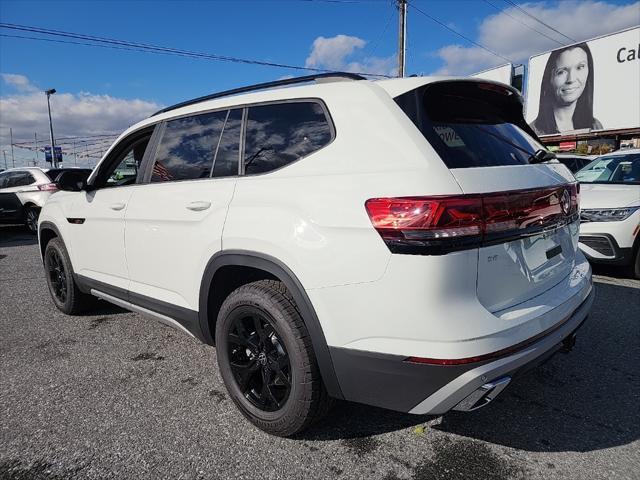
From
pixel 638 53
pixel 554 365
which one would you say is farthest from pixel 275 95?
pixel 638 53

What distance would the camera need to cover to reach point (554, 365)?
311 centimetres

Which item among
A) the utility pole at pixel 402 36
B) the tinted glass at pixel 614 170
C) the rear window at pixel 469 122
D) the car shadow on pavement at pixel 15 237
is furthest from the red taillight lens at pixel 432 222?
the utility pole at pixel 402 36

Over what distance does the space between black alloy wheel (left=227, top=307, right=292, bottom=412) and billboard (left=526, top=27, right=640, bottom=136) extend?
25.9 metres

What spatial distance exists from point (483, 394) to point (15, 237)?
40.2 ft

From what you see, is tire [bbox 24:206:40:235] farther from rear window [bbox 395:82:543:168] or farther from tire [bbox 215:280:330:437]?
rear window [bbox 395:82:543:168]

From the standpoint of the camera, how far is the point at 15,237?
10938mm

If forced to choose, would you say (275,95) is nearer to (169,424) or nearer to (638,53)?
(169,424)

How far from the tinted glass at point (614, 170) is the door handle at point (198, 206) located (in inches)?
223

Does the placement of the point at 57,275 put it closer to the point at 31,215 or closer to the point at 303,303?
the point at 303,303

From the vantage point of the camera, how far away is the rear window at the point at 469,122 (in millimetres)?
1975

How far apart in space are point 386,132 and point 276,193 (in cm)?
60

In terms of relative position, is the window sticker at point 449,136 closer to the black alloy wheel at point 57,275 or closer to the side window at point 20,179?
the black alloy wheel at point 57,275

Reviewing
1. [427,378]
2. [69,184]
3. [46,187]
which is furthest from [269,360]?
[46,187]

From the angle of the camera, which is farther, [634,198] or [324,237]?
[634,198]
